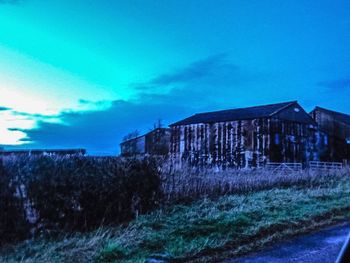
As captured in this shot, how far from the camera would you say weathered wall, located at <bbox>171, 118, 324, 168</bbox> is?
109 feet

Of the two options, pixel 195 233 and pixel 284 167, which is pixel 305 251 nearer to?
pixel 195 233

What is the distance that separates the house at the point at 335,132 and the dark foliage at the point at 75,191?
117ft

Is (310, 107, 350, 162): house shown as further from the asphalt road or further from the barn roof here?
the asphalt road

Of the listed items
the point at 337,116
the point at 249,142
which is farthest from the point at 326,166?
the point at 337,116

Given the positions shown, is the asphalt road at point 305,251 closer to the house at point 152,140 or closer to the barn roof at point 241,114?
the barn roof at point 241,114

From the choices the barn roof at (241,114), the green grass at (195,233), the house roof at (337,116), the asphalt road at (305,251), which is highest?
the house roof at (337,116)

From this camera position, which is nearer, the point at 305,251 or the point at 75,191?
the point at 305,251

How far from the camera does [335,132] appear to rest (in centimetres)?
4641

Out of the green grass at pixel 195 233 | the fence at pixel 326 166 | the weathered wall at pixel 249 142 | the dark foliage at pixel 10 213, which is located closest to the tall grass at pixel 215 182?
the green grass at pixel 195 233

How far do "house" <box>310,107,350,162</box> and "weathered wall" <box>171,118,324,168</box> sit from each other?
4.30m

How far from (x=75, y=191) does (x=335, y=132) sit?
46.1 metres

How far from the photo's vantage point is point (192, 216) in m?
8.72

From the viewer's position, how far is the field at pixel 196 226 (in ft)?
18.7

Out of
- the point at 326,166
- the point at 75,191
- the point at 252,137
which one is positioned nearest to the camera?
the point at 75,191
